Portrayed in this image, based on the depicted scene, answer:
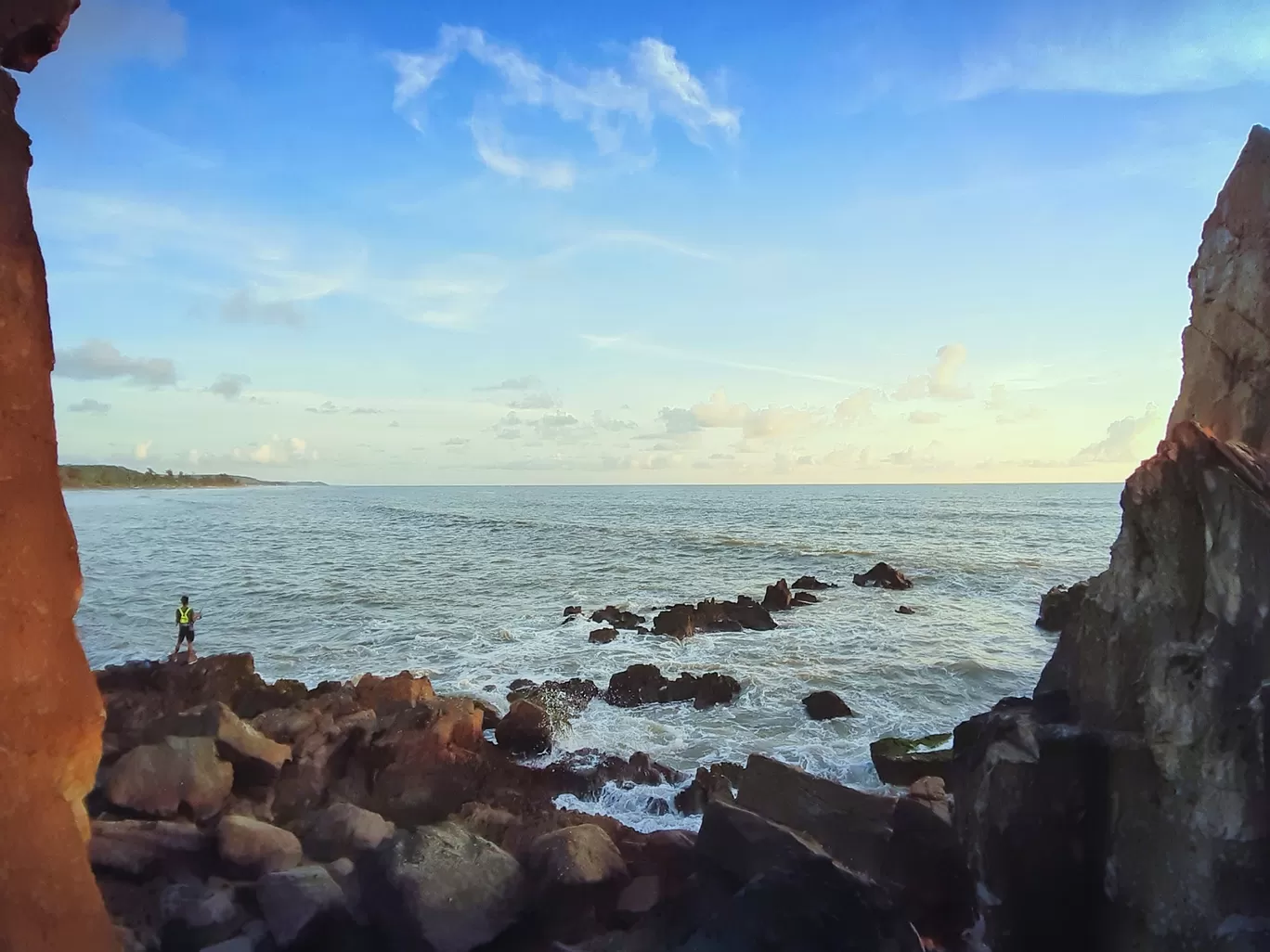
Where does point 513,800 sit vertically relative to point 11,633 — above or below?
below

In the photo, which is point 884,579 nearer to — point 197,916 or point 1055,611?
point 1055,611

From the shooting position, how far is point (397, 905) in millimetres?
7879

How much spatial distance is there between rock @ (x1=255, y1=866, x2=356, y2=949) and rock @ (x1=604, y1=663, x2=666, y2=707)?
1066 centimetres

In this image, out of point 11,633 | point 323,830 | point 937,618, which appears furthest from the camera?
point 937,618

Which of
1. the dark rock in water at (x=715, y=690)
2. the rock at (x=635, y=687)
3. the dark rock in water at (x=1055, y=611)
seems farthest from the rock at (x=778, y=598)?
the rock at (x=635, y=687)

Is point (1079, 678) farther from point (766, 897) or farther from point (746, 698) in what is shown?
point (746, 698)

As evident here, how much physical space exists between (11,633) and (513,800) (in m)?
8.57

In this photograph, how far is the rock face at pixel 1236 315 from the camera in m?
7.36

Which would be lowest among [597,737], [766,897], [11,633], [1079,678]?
[597,737]

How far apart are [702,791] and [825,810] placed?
353cm

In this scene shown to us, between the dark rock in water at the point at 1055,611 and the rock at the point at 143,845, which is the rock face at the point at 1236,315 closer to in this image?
the rock at the point at 143,845

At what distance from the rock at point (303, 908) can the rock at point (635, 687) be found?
420 inches

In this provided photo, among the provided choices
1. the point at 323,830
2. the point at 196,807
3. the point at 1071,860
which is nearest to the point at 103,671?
the point at 196,807

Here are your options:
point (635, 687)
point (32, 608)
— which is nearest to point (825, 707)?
point (635, 687)
